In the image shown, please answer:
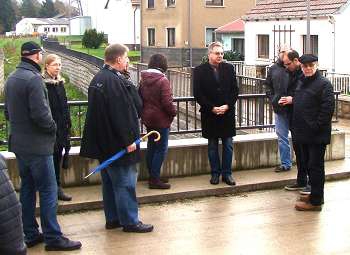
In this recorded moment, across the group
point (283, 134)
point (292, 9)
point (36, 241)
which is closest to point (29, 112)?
point (36, 241)

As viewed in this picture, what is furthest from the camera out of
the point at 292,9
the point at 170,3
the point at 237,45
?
the point at 170,3

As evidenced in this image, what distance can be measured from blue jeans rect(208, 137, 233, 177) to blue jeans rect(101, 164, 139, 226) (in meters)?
1.91

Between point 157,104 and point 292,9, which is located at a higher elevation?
point 292,9

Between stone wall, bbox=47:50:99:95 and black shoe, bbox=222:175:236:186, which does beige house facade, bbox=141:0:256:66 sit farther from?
black shoe, bbox=222:175:236:186

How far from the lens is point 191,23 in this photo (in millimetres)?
40594

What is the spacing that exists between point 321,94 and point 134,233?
8.15 feet

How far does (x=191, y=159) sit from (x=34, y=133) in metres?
3.25

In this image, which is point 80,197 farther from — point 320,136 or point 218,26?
point 218,26

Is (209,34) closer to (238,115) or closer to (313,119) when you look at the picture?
(238,115)

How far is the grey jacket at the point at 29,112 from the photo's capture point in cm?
552

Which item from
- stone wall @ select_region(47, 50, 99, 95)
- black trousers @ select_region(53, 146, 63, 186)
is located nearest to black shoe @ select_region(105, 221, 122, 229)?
black trousers @ select_region(53, 146, 63, 186)

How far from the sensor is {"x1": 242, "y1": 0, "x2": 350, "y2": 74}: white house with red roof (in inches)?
907

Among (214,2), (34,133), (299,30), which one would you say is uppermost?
(214,2)

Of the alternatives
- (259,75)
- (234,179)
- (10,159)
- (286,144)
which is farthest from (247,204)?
(259,75)
